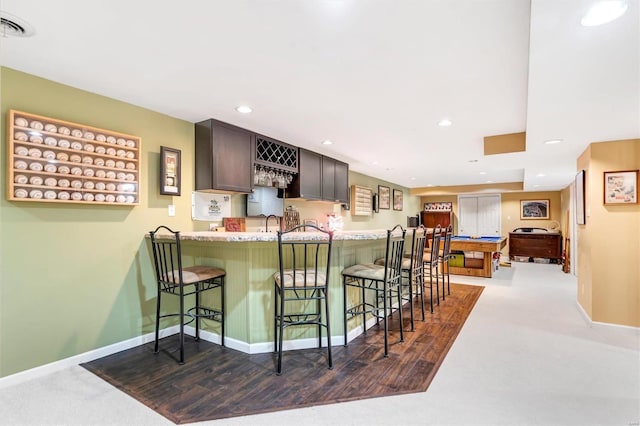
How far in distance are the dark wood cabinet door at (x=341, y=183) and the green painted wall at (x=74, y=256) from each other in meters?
2.77

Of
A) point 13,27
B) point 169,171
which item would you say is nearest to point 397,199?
point 169,171

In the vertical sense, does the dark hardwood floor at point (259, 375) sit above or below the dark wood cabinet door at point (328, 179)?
below

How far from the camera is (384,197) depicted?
7.80m

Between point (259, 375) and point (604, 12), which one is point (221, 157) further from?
point (604, 12)

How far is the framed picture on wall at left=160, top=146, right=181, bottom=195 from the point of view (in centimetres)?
297

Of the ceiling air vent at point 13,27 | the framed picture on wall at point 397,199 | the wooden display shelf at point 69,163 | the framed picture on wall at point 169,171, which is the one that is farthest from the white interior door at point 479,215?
the ceiling air vent at point 13,27

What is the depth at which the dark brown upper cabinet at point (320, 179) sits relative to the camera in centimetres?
440

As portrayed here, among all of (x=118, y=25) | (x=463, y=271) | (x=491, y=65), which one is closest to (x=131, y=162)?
(x=118, y=25)

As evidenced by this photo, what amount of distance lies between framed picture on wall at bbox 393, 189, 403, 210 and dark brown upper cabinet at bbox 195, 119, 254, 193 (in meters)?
5.71

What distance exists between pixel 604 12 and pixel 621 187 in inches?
113

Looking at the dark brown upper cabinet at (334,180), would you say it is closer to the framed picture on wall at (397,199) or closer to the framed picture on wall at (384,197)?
the framed picture on wall at (384,197)

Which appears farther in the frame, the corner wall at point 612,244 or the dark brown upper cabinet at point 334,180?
the dark brown upper cabinet at point 334,180

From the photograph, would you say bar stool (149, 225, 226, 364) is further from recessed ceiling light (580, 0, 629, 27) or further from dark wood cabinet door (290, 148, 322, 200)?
recessed ceiling light (580, 0, 629, 27)

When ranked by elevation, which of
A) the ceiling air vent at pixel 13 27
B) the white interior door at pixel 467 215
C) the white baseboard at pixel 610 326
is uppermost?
the ceiling air vent at pixel 13 27
